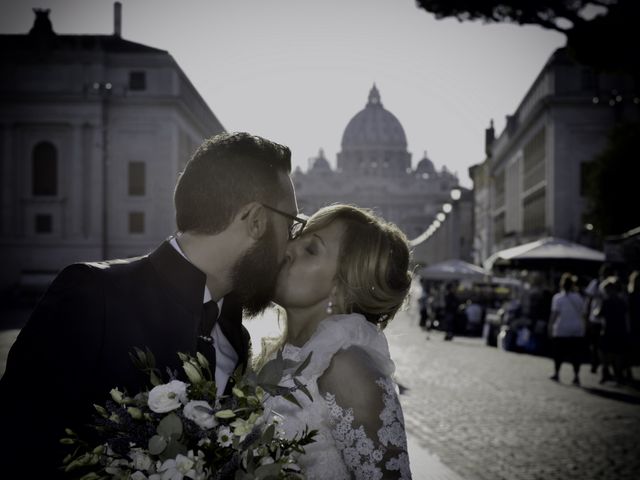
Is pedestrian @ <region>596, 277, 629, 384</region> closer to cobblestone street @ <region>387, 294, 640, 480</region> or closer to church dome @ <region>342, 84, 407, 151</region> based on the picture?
cobblestone street @ <region>387, 294, 640, 480</region>

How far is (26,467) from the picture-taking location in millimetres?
2182

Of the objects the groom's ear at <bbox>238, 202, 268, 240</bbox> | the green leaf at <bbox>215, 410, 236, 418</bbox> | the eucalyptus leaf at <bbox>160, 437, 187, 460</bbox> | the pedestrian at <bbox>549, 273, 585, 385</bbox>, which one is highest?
the groom's ear at <bbox>238, 202, 268, 240</bbox>

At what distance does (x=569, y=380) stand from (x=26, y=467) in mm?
11144

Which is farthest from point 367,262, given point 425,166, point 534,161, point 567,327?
point 425,166

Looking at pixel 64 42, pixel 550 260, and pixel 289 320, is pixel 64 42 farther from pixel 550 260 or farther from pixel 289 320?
pixel 289 320

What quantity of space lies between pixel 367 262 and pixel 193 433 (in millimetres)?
1208

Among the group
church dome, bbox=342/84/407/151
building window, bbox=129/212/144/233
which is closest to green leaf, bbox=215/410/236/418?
building window, bbox=129/212/144/233

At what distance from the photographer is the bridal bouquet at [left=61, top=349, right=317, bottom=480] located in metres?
1.85

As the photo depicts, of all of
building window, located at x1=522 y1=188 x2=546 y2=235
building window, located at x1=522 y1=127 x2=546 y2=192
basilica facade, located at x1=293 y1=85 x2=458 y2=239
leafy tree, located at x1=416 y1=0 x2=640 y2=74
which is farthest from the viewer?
basilica facade, located at x1=293 y1=85 x2=458 y2=239

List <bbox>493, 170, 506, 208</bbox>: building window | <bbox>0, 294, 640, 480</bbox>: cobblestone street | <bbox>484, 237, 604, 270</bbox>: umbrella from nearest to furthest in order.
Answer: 1. <bbox>0, 294, 640, 480</bbox>: cobblestone street
2. <bbox>484, 237, 604, 270</bbox>: umbrella
3. <bbox>493, 170, 506, 208</bbox>: building window

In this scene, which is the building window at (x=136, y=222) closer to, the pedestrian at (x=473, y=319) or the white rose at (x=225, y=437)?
the pedestrian at (x=473, y=319)

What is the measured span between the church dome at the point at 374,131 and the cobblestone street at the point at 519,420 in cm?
12440

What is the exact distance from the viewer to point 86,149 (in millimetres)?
48000

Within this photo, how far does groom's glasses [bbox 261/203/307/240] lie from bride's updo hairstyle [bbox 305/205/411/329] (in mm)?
42
